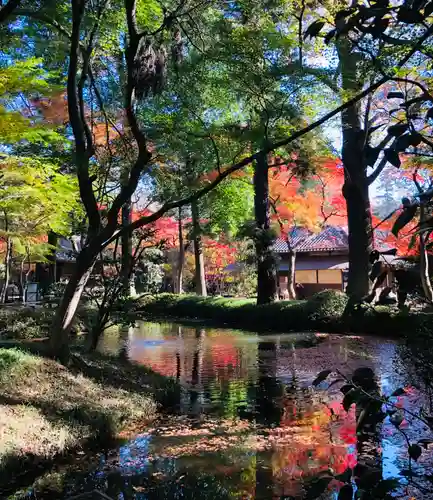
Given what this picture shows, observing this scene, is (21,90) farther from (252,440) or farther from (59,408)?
(252,440)

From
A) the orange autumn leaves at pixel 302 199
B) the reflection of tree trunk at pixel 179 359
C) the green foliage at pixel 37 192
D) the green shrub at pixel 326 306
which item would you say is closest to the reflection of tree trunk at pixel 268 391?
the reflection of tree trunk at pixel 179 359

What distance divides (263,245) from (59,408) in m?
12.1

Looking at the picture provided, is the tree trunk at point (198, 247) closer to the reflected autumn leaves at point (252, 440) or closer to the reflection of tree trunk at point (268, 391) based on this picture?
the reflection of tree trunk at point (268, 391)

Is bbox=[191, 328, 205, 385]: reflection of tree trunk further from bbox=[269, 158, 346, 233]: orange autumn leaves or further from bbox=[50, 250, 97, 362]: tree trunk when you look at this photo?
bbox=[269, 158, 346, 233]: orange autumn leaves

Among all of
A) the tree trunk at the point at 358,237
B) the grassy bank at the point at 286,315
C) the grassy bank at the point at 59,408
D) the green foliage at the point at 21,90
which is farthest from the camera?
the tree trunk at the point at 358,237

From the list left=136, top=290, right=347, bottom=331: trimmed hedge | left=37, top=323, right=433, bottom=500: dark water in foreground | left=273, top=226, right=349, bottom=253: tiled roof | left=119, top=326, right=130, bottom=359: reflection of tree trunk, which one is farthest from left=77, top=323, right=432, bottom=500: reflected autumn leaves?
left=273, top=226, right=349, bottom=253: tiled roof

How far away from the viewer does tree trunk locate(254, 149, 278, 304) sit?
16.4 m

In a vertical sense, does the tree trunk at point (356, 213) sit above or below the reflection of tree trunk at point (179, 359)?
above

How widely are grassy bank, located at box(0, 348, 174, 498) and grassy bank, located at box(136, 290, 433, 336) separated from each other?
417 centimetres

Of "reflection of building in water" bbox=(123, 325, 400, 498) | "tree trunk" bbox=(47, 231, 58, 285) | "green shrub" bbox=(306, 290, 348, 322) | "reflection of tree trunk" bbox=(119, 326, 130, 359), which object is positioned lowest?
"reflection of tree trunk" bbox=(119, 326, 130, 359)

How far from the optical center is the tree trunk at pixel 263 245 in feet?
53.9

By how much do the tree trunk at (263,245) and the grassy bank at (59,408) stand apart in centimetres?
1001

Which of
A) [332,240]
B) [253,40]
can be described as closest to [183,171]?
[253,40]

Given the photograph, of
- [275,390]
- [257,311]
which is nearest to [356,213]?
[257,311]
